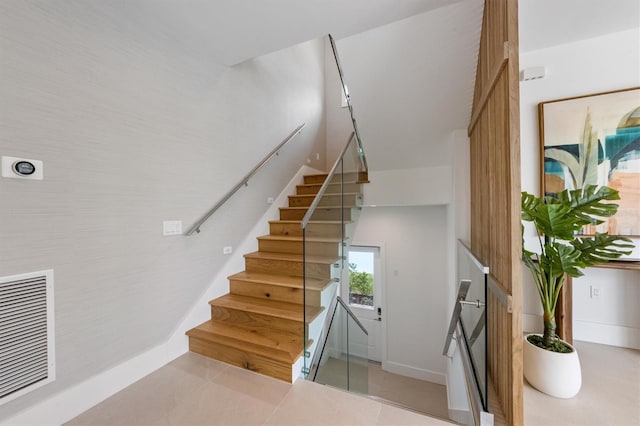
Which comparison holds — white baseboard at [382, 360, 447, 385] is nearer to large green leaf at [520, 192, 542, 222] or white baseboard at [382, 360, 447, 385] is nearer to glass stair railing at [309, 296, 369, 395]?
glass stair railing at [309, 296, 369, 395]

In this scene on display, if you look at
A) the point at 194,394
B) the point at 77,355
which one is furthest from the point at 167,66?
the point at 194,394

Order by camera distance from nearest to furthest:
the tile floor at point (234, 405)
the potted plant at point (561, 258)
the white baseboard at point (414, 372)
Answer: the tile floor at point (234, 405) < the potted plant at point (561, 258) < the white baseboard at point (414, 372)

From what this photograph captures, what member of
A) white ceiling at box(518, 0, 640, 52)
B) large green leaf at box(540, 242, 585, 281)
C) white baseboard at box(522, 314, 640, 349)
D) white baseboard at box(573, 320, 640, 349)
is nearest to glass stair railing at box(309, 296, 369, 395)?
large green leaf at box(540, 242, 585, 281)

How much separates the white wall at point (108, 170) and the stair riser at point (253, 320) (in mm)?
296

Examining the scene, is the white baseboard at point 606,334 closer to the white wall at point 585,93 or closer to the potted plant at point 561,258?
the white wall at point 585,93

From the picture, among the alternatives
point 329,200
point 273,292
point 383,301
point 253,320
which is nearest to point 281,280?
point 273,292

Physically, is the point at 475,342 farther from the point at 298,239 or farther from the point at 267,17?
the point at 267,17

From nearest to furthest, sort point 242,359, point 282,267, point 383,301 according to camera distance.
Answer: point 242,359
point 282,267
point 383,301

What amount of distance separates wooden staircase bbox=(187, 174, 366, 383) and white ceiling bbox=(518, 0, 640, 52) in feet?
7.70

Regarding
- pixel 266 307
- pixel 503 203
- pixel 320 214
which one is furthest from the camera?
pixel 320 214

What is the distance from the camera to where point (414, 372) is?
4637mm

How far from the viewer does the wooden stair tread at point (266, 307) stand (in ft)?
7.14

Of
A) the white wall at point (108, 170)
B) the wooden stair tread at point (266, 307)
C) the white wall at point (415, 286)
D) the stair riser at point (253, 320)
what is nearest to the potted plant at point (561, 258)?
the wooden stair tread at point (266, 307)

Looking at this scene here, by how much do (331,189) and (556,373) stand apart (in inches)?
90.9
